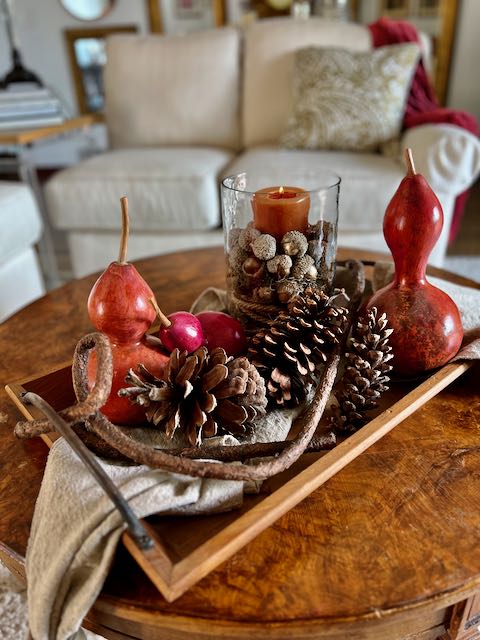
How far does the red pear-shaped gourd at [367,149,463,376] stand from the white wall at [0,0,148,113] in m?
3.66

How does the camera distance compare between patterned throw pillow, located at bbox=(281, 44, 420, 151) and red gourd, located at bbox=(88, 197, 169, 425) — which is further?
patterned throw pillow, located at bbox=(281, 44, 420, 151)

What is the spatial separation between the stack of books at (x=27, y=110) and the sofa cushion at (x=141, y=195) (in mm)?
536

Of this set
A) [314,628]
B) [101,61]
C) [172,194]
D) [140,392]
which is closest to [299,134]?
[172,194]

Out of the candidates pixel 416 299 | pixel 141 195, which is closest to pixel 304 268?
pixel 416 299

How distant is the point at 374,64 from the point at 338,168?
0.47 meters

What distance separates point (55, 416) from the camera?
404mm

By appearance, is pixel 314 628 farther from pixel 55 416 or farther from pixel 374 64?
pixel 374 64

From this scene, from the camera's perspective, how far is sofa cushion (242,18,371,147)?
2.00 m

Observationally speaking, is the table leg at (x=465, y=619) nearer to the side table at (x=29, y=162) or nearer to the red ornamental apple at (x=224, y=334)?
the red ornamental apple at (x=224, y=334)

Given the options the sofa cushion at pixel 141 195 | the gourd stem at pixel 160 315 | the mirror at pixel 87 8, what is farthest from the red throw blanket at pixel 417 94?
the mirror at pixel 87 8

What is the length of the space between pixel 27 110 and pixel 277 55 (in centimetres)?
106

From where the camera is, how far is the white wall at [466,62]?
301 cm

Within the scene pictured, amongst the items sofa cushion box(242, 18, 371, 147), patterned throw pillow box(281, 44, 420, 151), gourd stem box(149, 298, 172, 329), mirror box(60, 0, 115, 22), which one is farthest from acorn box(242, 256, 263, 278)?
mirror box(60, 0, 115, 22)

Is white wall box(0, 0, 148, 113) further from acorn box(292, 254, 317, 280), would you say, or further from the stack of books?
acorn box(292, 254, 317, 280)
